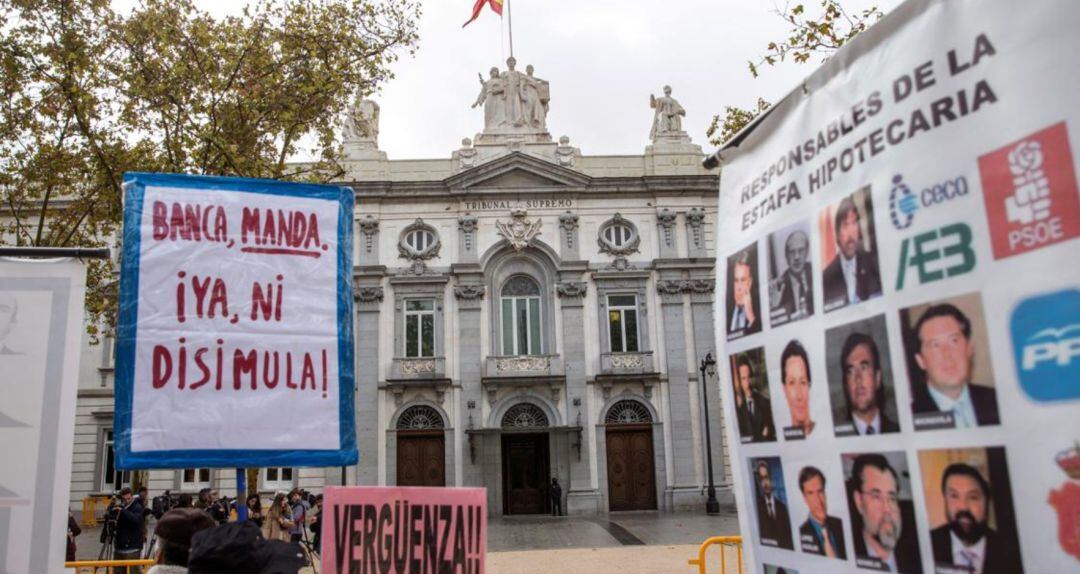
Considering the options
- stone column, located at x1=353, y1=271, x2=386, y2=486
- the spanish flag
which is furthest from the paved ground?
the spanish flag

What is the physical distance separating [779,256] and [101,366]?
31.0 metres

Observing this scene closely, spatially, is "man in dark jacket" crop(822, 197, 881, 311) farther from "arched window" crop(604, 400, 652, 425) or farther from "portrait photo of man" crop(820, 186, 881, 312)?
"arched window" crop(604, 400, 652, 425)

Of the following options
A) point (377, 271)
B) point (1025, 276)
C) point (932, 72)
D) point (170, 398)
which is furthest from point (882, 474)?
point (377, 271)

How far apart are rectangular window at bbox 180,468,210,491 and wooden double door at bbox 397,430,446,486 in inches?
258

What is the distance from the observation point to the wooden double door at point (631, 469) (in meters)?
28.3

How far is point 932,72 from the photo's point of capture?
8.02 ft

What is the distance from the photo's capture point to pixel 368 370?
94.2 ft

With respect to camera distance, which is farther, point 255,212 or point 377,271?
point 377,271

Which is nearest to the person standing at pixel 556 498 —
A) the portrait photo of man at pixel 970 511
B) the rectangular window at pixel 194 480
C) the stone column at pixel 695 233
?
the stone column at pixel 695 233

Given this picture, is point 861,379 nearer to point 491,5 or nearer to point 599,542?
point 599,542

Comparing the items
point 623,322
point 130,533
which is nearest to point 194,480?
point 623,322

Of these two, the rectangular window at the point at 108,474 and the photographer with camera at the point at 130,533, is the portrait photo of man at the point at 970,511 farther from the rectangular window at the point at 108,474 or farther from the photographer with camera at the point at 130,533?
the rectangular window at the point at 108,474

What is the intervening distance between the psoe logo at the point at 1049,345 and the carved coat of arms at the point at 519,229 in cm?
2783

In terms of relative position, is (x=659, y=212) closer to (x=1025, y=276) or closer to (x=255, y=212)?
(x=255, y=212)
